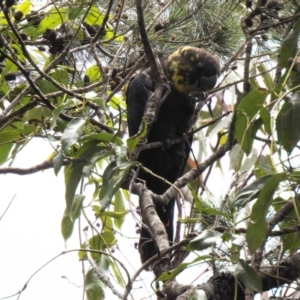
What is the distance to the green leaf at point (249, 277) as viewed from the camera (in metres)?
0.90

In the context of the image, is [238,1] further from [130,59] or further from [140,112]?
[140,112]

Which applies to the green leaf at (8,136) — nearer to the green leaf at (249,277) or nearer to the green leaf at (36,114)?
the green leaf at (36,114)

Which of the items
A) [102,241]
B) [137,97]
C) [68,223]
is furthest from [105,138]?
[137,97]

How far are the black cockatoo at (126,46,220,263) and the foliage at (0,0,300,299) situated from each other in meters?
0.08

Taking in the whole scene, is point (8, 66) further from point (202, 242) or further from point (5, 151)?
point (202, 242)

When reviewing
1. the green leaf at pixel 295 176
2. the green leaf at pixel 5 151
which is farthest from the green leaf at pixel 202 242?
the green leaf at pixel 5 151

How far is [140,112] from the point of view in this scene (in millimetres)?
2133

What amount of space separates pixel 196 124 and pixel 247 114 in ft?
4.26

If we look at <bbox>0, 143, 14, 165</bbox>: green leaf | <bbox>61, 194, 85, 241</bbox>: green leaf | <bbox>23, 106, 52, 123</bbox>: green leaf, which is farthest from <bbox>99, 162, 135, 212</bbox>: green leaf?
<bbox>0, 143, 14, 165</bbox>: green leaf

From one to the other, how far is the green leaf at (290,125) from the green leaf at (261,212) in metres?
0.08

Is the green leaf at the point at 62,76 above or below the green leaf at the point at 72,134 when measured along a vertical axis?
above

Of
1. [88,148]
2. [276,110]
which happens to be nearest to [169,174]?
[88,148]

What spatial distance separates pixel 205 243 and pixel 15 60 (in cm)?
67

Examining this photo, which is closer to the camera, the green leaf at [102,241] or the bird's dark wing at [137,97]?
the green leaf at [102,241]
